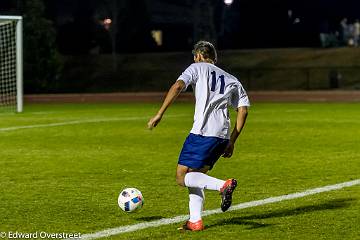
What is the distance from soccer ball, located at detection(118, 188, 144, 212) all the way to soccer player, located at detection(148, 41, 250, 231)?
67 centimetres

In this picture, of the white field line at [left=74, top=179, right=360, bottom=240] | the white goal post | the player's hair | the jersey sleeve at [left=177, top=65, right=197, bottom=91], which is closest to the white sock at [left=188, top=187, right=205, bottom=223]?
the white field line at [left=74, top=179, right=360, bottom=240]

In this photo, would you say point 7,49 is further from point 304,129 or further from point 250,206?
point 250,206

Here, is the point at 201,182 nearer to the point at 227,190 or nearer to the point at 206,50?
the point at 227,190

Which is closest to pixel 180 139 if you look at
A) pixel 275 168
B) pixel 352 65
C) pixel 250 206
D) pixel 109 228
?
pixel 275 168

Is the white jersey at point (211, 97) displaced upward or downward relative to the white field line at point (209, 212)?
upward

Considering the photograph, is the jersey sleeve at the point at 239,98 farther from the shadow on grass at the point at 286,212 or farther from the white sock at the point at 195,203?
the shadow on grass at the point at 286,212

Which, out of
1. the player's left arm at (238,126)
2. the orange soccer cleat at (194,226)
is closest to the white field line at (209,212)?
the orange soccer cleat at (194,226)

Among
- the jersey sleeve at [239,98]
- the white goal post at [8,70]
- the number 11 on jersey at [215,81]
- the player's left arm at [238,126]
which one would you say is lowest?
the white goal post at [8,70]

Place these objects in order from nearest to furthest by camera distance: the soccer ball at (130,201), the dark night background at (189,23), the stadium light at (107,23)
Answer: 1. the soccer ball at (130,201)
2. the stadium light at (107,23)
3. the dark night background at (189,23)

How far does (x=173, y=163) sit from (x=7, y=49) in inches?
952

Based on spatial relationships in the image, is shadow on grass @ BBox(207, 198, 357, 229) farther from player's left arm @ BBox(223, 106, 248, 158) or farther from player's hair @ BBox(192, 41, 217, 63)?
player's hair @ BBox(192, 41, 217, 63)

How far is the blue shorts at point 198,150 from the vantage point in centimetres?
768

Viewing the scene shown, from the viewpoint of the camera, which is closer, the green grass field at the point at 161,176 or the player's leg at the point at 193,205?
the player's leg at the point at 193,205

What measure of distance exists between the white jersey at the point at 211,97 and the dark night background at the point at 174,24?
1431 inches
